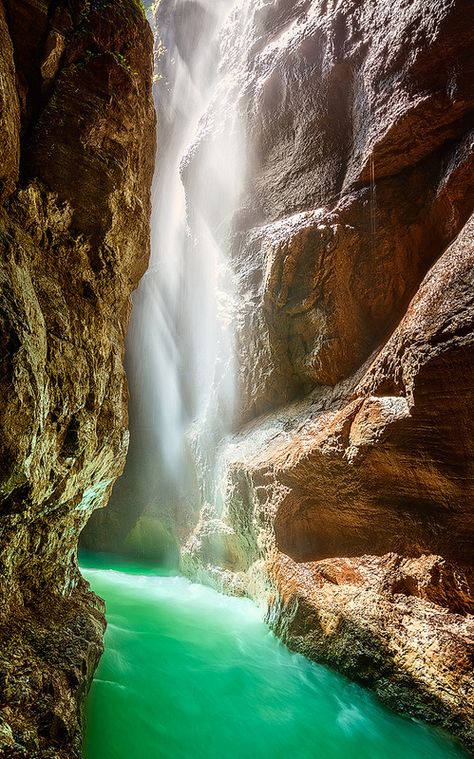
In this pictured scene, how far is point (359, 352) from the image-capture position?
322 inches

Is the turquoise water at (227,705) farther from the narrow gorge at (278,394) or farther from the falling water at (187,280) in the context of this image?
the falling water at (187,280)

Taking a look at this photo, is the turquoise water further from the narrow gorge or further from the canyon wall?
the canyon wall

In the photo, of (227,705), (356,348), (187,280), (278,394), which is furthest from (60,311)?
(187,280)

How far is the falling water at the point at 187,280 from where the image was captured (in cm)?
1281

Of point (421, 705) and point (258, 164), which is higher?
point (258, 164)

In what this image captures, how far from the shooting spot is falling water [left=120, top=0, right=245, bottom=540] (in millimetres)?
12812

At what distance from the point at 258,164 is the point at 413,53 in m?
5.34

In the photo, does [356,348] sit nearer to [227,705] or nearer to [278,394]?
[278,394]

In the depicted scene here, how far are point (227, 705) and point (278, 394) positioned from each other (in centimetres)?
662

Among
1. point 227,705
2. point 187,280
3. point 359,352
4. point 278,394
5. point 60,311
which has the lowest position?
point 227,705

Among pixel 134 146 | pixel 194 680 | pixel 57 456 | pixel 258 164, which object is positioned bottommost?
pixel 194 680

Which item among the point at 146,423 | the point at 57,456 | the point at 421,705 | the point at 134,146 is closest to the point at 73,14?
the point at 134,146

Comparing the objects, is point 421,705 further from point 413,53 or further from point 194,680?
point 413,53

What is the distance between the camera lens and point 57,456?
4.03 m
